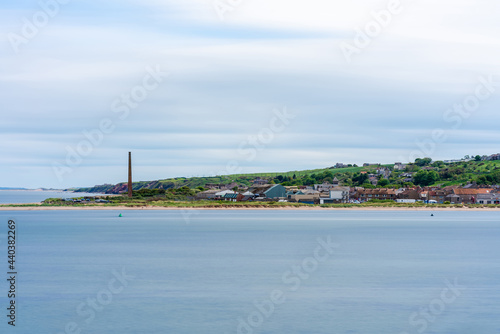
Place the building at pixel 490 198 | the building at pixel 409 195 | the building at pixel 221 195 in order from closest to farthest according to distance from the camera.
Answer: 1. the building at pixel 221 195
2. the building at pixel 490 198
3. the building at pixel 409 195

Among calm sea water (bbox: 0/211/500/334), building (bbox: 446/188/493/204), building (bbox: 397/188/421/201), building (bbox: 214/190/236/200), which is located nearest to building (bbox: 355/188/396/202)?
building (bbox: 397/188/421/201)

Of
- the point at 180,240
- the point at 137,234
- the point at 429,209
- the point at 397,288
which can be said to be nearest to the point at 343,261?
the point at 397,288

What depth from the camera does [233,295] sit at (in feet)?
99.9

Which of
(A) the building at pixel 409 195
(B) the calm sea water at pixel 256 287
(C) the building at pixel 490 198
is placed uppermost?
(A) the building at pixel 409 195

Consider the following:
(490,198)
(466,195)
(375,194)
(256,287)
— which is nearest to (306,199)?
(375,194)

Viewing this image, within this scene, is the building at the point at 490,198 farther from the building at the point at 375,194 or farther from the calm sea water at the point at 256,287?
the calm sea water at the point at 256,287

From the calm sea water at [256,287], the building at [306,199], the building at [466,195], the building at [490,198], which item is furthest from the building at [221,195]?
the calm sea water at [256,287]

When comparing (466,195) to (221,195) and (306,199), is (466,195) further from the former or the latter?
(221,195)

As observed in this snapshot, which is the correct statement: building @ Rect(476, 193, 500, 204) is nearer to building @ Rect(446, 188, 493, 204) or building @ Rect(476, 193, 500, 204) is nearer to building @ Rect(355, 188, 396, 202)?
building @ Rect(446, 188, 493, 204)

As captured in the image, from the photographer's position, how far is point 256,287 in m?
32.8

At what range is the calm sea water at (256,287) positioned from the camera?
2472 cm

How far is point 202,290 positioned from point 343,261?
1493cm

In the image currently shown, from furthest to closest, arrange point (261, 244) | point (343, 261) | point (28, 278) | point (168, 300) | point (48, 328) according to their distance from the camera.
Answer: point (261, 244) < point (343, 261) < point (28, 278) < point (168, 300) < point (48, 328)

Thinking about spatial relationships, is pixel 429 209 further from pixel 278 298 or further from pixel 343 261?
pixel 278 298
